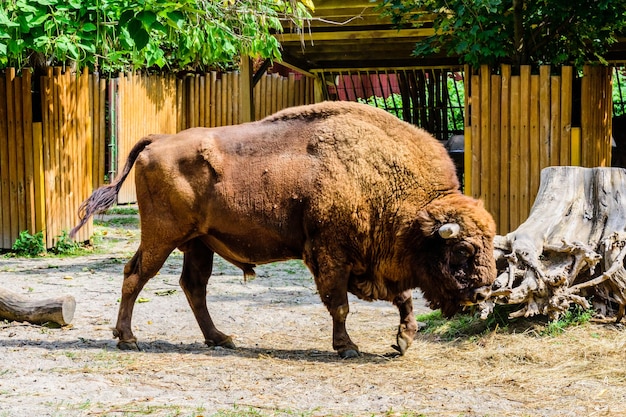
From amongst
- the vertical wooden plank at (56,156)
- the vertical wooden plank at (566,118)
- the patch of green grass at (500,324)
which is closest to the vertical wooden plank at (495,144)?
the vertical wooden plank at (566,118)

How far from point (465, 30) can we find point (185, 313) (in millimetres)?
4615

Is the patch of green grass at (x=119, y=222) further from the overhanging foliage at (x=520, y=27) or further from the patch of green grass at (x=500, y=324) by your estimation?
the patch of green grass at (x=500, y=324)

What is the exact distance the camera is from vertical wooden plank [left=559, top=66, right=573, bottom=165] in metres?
10.9

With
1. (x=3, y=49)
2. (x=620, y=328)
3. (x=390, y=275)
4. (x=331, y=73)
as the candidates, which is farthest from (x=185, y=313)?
(x=331, y=73)

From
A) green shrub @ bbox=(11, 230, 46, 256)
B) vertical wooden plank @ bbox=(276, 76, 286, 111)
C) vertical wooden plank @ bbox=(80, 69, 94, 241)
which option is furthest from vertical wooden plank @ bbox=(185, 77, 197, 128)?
green shrub @ bbox=(11, 230, 46, 256)

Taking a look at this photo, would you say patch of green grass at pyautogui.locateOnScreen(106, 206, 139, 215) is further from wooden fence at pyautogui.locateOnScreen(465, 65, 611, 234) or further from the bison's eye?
the bison's eye

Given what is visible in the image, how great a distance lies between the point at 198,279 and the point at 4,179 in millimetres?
5848

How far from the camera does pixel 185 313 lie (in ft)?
30.2

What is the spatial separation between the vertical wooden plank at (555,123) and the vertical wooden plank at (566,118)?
0.12 feet

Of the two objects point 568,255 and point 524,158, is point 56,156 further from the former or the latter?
point 568,255

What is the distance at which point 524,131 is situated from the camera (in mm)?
11023

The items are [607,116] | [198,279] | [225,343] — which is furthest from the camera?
[607,116]

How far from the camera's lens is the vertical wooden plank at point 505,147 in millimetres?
11008

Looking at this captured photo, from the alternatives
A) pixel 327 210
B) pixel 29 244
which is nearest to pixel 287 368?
pixel 327 210
